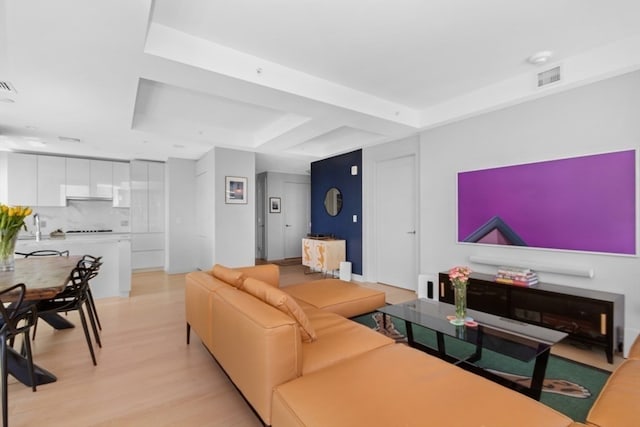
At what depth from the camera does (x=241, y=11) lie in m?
2.14

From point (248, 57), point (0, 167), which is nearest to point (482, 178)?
point (248, 57)

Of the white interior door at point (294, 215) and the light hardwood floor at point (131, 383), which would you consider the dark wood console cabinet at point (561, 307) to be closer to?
the light hardwood floor at point (131, 383)

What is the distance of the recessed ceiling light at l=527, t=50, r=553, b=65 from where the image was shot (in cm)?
276

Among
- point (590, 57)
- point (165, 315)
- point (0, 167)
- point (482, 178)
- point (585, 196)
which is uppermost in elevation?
point (590, 57)

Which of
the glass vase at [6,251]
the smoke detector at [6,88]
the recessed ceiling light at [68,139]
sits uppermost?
the recessed ceiling light at [68,139]

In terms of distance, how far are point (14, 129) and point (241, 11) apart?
14.6 ft

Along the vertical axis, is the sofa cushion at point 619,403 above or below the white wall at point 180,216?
below

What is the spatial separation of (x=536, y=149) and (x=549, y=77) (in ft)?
2.32

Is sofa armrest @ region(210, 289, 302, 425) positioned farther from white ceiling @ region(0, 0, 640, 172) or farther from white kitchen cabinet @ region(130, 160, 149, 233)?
white kitchen cabinet @ region(130, 160, 149, 233)

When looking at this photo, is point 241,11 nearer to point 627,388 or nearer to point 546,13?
point 546,13

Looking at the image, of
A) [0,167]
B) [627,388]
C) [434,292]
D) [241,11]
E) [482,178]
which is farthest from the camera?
[0,167]

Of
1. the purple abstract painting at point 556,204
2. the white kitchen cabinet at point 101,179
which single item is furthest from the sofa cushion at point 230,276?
the white kitchen cabinet at point 101,179

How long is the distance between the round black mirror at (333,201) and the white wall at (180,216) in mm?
2953

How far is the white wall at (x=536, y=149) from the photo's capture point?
8.80 ft
